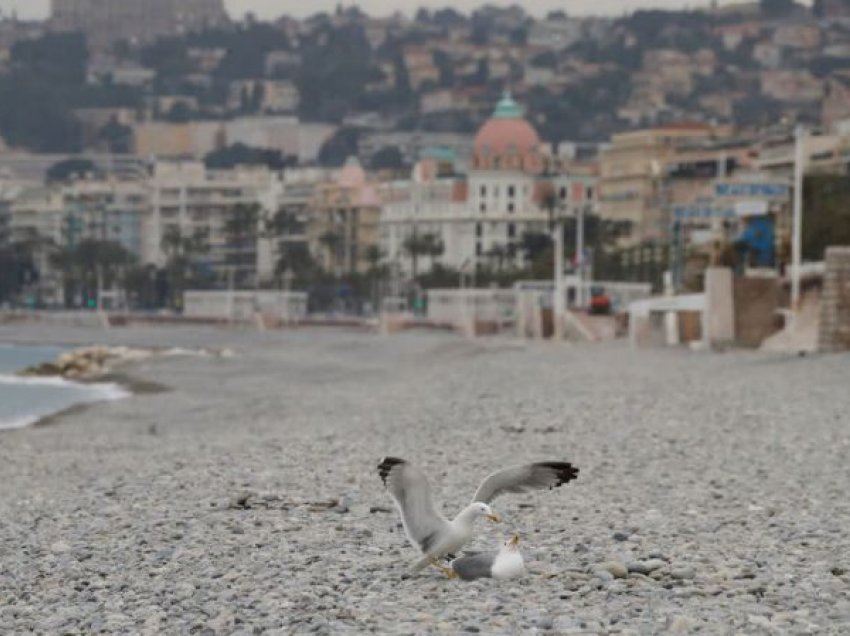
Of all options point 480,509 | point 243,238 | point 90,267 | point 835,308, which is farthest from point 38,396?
point 243,238

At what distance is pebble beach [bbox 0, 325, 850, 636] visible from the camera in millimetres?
8727

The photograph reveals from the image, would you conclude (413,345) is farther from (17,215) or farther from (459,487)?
(17,215)

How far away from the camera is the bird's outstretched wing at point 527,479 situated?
9000 millimetres

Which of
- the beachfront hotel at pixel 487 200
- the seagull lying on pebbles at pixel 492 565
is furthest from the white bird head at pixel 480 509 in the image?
the beachfront hotel at pixel 487 200

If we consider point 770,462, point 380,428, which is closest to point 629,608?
point 770,462

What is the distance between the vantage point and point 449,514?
12.1m

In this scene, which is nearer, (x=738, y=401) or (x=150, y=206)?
(x=738, y=401)

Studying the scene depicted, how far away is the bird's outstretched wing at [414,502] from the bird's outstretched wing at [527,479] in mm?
172

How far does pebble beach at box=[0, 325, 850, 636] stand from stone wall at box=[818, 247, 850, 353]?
7.27 m

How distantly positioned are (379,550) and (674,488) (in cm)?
332

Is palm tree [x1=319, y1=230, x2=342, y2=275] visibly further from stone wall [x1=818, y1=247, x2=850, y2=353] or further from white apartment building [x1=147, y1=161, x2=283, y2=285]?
stone wall [x1=818, y1=247, x2=850, y2=353]

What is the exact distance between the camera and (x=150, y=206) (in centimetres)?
17600

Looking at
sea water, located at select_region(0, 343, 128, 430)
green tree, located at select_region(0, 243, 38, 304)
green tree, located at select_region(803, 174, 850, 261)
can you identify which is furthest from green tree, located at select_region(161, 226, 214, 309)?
sea water, located at select_region(0, 343, 128, 430)

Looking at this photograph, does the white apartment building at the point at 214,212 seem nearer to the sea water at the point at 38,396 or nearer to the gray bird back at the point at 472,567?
the sea water at the point at 38,396
